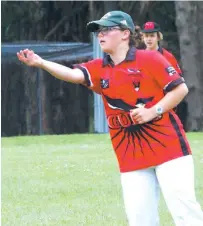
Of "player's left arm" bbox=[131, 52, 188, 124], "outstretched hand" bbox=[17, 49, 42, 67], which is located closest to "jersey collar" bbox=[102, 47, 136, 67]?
"player's left arm" bbox=[131, 52, 188, 124]

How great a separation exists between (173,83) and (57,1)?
22635 millimetres

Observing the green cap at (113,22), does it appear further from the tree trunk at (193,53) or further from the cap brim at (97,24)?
the tree trunk at (193,53)

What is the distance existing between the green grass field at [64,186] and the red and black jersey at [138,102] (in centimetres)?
243

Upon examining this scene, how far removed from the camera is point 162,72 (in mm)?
6191

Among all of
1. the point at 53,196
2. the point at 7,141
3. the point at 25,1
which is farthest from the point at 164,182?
the point at 25,1

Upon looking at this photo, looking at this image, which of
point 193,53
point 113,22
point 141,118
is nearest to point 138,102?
point 141,118

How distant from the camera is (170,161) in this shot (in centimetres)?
622

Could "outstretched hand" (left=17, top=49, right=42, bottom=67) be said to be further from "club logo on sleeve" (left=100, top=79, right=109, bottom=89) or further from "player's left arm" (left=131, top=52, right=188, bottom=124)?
"player's left arm" (left=131, top=52, right=188, bottom=124)

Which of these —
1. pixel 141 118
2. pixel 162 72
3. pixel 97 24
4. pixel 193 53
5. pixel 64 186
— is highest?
pixel 97 24

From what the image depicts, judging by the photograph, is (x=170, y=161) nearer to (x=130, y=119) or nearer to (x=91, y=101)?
(x=130, y=119)

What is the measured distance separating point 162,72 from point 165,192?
783 mm

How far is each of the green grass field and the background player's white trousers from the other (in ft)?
7.70

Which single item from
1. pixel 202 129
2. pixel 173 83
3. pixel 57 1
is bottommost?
pixel 202 129

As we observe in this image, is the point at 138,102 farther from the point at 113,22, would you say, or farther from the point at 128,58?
the point at 113,22
